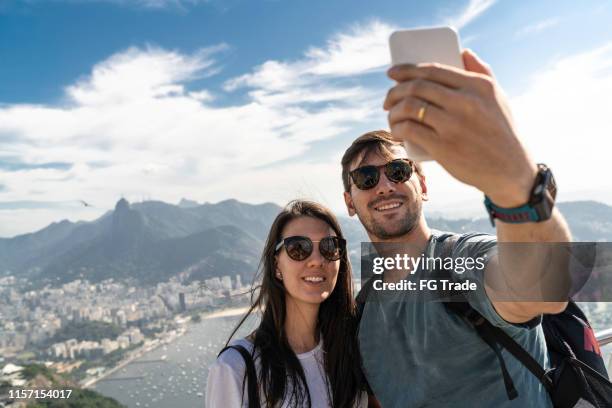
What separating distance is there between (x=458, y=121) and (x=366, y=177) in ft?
5.15

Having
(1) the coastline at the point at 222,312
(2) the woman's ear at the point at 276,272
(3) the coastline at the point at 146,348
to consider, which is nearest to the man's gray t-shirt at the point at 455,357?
(2) the woman's ear at the point at 276,272

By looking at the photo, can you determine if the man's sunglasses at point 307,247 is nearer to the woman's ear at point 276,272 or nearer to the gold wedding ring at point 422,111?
the woman's ear at point 276,272

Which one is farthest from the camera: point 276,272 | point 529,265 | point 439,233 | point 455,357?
point 276,272

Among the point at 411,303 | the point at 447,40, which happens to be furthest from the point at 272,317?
the point at 447,40

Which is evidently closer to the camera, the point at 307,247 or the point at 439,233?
the point at 439,233

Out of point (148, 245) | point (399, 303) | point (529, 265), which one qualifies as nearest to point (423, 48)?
point (529, 265)

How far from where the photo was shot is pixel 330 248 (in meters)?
2.55

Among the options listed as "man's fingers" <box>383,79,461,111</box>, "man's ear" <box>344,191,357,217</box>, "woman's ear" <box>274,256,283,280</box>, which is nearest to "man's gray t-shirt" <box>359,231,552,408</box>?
"man's ear" <box>344,191,357,217</box>

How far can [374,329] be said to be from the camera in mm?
1997

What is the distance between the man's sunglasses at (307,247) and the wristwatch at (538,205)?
5.51ft

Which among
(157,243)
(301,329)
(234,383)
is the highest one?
(157,243)

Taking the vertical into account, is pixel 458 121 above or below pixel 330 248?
above

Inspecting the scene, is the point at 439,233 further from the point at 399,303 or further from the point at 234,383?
the point at 234,383

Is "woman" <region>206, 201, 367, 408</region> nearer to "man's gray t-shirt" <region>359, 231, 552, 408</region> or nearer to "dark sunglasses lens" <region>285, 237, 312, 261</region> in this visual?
"dark sunglasses lens" <region>285, 237, 312, 261</region>
